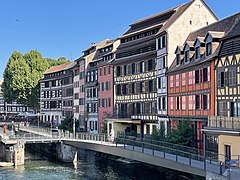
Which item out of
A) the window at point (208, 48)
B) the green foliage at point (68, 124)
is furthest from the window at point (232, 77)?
the green foliage at point (68, 124)

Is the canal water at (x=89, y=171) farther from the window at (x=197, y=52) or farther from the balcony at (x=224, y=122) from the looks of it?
the window at (x=197, y=52)

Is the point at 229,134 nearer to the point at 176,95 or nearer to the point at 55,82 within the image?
the point at 176,95

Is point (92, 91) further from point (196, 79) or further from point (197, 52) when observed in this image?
point (197, 52)

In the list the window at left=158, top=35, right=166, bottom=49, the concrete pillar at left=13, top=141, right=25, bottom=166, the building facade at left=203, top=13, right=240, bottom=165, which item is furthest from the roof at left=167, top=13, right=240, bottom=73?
the concrete pillar at left=13, top=141, right=25, bottom=166

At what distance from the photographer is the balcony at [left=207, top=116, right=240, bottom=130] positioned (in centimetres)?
3178

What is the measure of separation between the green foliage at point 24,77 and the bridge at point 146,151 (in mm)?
39449

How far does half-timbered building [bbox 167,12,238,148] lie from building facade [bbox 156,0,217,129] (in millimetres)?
1338

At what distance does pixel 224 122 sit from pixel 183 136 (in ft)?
24.0

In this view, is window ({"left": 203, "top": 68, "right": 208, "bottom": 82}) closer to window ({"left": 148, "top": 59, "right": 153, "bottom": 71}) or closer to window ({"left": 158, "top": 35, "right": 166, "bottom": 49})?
window ({"left": 158, "top": 35, "right": 166, "bottom": 49})

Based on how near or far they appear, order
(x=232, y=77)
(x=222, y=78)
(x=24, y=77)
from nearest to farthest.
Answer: (x=232, y=77) < (x=222, y=78) < (x=24, y=77)

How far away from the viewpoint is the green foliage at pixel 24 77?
96769 millimetres

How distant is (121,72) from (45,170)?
18.1 m

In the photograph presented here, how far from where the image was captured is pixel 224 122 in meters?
33.4

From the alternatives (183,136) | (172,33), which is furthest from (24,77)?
(183,136)
